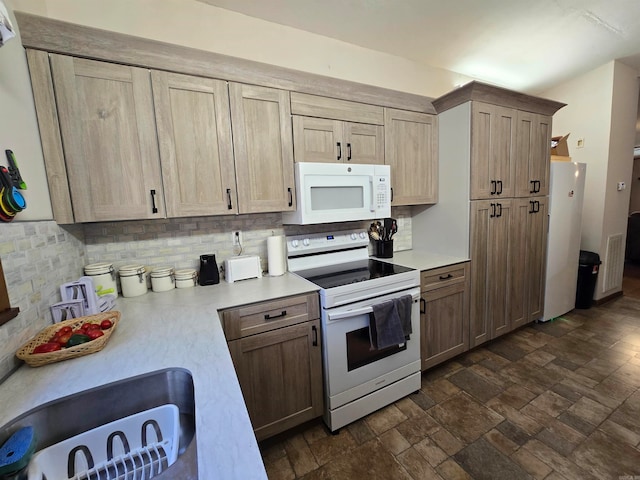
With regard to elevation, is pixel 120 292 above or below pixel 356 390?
above

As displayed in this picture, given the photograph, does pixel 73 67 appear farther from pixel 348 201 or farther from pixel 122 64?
pixel 348 201

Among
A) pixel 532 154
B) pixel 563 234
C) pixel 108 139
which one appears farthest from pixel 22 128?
pixel 563 234

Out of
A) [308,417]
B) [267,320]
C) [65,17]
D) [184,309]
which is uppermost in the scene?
[65,17]

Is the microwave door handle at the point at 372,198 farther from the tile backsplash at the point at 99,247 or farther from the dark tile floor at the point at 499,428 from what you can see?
the dark tile floor at the point at 499,428

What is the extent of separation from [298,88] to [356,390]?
6.62 ft

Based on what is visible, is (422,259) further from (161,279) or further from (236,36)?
(236,36)

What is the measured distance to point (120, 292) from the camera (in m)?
1.66

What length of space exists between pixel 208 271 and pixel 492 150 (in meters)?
2.46

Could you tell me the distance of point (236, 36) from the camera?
6.02 feet

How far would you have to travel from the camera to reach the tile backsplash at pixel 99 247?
0.94 metres

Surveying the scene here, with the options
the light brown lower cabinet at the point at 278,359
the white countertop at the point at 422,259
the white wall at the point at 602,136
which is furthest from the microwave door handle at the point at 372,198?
the white wall at the point at 602,136

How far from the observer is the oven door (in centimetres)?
161

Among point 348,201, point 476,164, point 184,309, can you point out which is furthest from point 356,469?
point 476,164

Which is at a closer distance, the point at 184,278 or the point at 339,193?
the point at 184,278
